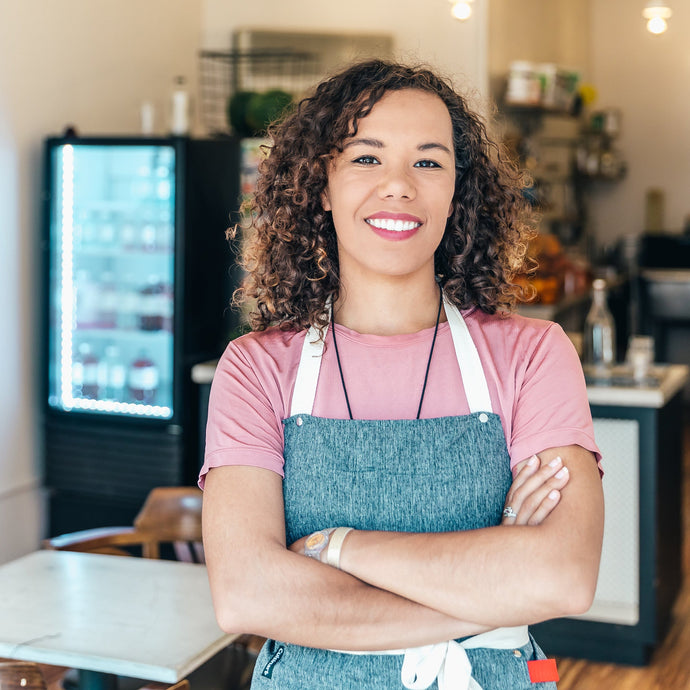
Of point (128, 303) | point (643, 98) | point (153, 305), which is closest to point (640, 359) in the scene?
point (153, 305)

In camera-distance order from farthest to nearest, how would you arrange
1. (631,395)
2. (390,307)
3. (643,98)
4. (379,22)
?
(643,98) → (379,22) → (631,395) → (390,307)

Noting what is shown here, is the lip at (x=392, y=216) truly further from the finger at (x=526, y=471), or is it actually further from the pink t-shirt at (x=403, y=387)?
the finger at (x=526, y=471)

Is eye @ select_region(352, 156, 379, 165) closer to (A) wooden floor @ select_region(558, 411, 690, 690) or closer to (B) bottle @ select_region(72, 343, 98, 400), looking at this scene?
(A) wooden floor @ select_region(558, 411, 690, 690)

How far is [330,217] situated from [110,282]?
2895mm

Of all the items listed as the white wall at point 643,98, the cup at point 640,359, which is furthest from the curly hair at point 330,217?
the white wall at point 643,98

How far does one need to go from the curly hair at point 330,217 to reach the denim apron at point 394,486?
0.81ft

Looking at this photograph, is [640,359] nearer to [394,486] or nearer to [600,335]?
[600,335]

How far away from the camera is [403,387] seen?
5.11 ft

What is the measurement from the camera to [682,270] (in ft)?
27.0

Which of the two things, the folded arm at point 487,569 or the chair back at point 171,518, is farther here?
the chair back at point 171,518

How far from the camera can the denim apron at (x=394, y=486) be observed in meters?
1.45

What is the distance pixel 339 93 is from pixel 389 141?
0.14 m

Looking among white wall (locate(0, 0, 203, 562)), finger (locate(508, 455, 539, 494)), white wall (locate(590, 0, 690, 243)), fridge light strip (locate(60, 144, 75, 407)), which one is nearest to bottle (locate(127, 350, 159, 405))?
fridge light strip (locate(60, 144, 75, 407))

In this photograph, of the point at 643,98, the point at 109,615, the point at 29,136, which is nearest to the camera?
the point at 109,615
